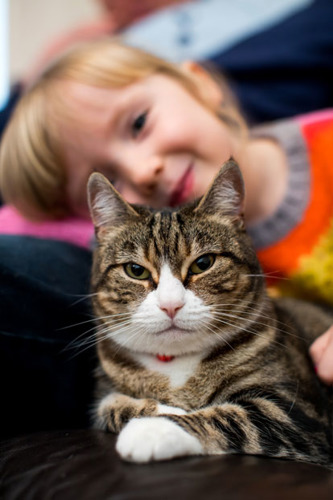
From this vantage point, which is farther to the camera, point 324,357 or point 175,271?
point 324,357

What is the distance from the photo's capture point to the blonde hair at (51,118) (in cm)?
162

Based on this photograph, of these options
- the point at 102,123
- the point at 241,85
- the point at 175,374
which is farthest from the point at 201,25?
the point at 175,374

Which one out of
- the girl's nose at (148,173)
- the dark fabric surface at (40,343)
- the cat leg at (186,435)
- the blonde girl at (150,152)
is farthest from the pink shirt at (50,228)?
the cat leg at (186,435)

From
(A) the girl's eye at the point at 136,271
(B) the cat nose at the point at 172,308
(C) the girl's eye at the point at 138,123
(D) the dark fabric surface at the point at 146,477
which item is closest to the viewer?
(D) the dark fabric surface at the point at 146,477

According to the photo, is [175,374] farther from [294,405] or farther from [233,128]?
[233,128]

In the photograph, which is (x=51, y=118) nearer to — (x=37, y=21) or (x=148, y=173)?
(x=148, y=173)

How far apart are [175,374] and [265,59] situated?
1.70 m

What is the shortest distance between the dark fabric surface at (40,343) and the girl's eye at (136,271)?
0.60 ft

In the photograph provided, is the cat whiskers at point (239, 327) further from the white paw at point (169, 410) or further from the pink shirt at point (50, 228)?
the pink shirt at point (50, 228)

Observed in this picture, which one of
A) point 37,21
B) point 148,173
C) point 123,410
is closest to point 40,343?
point 123,410

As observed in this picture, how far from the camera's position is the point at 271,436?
0.86m

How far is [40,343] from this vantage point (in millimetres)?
1082

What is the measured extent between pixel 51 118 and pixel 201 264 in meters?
0.95

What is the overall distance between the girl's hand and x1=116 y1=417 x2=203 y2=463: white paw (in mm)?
408
